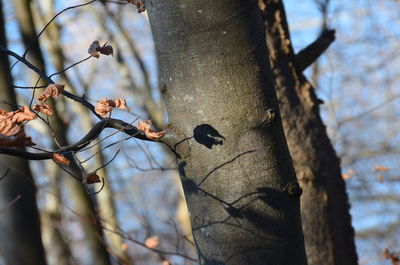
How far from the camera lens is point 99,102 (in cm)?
219

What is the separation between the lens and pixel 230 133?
2.00 m

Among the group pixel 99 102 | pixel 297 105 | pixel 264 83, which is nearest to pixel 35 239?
pixel 297 105

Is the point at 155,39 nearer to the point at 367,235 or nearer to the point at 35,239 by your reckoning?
the point at 35,239

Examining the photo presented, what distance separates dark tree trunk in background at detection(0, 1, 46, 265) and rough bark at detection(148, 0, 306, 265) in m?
3.15

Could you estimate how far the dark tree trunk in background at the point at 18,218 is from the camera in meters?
4.97

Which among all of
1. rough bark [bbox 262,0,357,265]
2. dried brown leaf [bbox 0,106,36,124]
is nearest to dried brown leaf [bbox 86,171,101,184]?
dried brown leaf [bbox 0,106,36,124]

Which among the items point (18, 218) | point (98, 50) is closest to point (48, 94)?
point (98, 50)

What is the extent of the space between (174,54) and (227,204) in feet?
1.67

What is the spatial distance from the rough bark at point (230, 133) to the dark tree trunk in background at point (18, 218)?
3.15 meters

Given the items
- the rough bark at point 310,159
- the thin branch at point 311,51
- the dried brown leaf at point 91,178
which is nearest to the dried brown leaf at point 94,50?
the dried brown leaf at point 91,178

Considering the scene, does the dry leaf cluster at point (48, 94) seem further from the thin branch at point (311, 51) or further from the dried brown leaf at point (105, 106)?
the thin branch at point (311, 51)

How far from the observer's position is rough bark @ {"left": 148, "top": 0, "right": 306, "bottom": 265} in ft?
6.56

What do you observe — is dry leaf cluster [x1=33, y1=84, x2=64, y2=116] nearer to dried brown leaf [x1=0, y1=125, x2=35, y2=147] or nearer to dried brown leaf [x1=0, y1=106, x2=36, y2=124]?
dried brown leaf [x1=0, y1=106, x2=36, y2=124]

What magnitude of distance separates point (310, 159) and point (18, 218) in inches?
97.5
